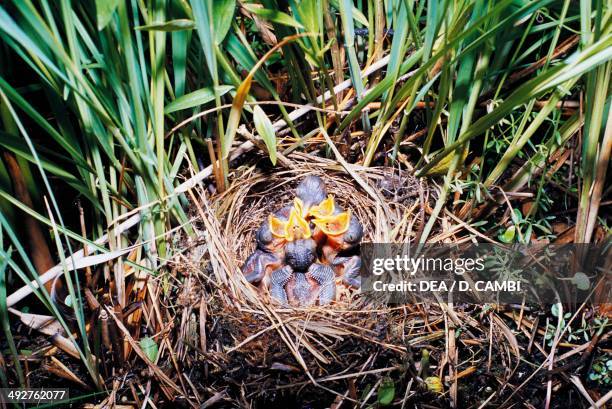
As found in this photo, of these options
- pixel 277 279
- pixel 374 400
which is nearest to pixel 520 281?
pixel 374 400

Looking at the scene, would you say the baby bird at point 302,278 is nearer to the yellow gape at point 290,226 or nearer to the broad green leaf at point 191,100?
the yellow gape at point 290,226

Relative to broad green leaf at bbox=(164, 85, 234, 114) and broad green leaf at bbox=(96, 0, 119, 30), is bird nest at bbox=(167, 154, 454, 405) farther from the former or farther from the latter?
broad green leaf at bbox=(96, 0, 119, 30)

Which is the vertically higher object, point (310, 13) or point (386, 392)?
point (310, 13)

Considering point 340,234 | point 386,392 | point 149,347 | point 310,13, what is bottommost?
point 386,392

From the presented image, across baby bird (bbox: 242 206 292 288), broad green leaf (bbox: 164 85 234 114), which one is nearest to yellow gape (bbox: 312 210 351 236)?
baby bird (bbox: 242 206 292 288)

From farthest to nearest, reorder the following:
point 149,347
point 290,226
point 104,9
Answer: point 290,226 → point 149,347 → point 104,9

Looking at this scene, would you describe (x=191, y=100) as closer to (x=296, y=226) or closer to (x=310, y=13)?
(x=310, y=13)

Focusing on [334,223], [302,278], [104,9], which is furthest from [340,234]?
[104,9]

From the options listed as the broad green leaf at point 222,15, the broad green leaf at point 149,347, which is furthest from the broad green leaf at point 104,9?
the broad green leaf at point 149,347
